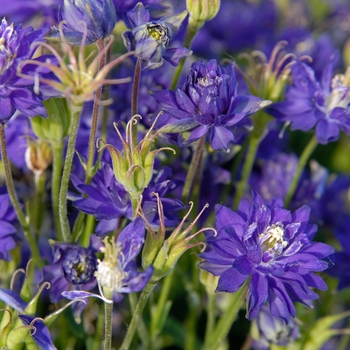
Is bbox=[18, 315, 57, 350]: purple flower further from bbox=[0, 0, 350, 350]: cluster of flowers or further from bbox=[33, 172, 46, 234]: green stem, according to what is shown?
bbox=[33, 172, 46, 234]: green stem

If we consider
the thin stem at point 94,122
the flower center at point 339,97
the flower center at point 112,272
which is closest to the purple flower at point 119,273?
the flower center at point 112,272

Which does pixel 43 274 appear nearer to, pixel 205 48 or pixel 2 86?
pixel 2 86

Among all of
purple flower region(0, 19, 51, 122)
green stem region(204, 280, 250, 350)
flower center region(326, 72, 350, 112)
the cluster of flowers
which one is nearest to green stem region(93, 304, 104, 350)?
the cluster of flowers

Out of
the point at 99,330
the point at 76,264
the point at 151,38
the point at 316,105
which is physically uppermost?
the point at 151,38

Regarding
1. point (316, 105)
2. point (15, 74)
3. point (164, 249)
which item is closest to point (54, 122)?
point (15, 74)

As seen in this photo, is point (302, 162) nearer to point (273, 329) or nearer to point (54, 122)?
point (273, 329)

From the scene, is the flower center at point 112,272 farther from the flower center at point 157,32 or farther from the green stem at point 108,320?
the flower center at point 157,32

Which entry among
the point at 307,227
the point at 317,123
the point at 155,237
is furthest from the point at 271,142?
the point at 155,237
